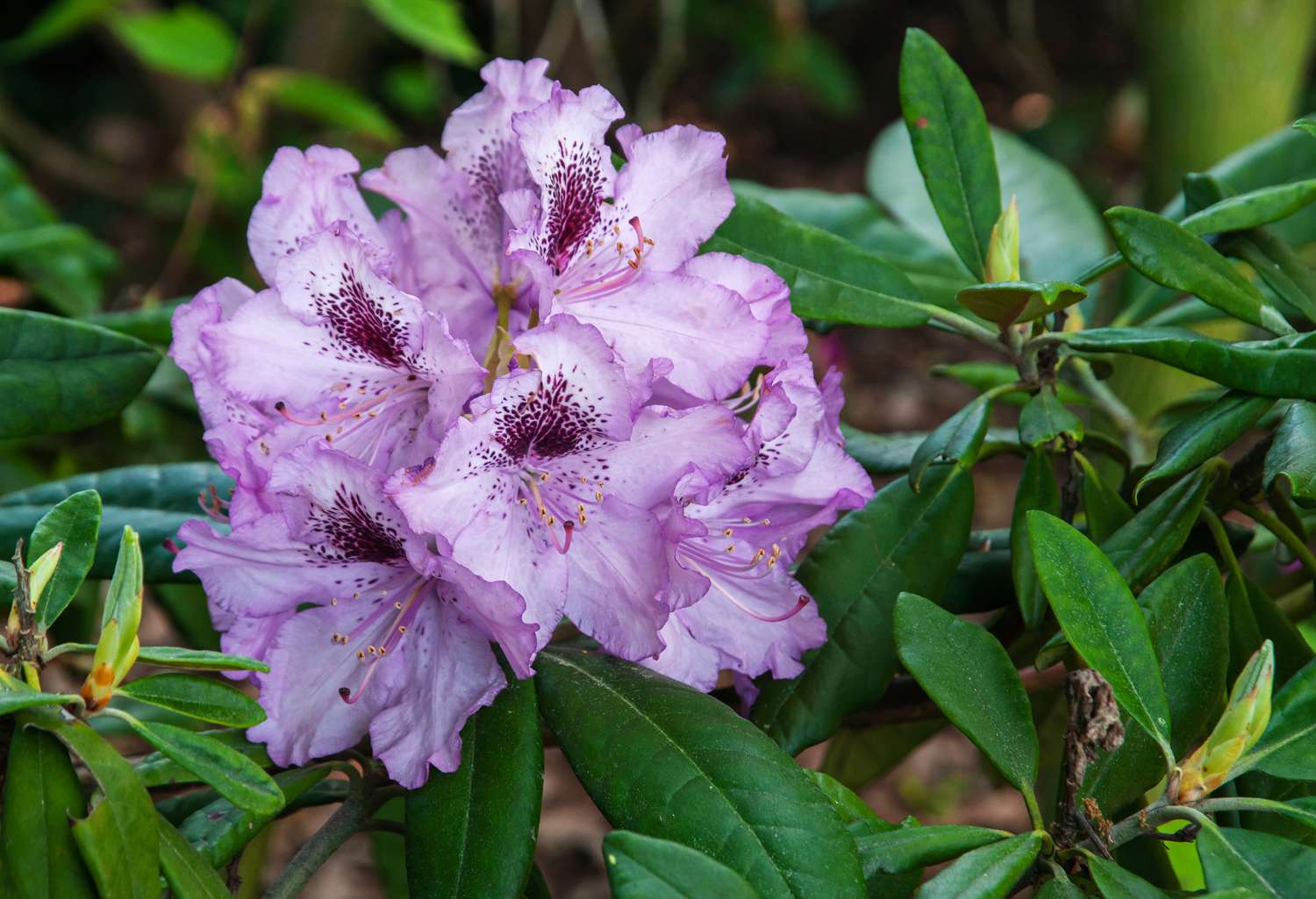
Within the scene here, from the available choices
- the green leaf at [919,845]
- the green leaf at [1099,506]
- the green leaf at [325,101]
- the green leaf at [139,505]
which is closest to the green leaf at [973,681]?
the green leaf at [919,845]

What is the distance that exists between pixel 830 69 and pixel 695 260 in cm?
300

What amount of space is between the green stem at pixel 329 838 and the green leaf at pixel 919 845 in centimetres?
29

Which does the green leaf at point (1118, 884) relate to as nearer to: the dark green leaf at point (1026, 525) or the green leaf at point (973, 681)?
the green leaf at point (973, 681)

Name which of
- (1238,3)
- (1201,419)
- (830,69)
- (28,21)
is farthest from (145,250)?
(1201,419)

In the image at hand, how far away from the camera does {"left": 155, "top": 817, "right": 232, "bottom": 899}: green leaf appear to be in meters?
0.64

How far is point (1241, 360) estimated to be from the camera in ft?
2.35

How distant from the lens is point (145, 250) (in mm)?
3016

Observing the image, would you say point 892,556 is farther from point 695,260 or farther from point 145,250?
point 145,250

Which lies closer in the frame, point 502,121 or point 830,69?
point 502,121

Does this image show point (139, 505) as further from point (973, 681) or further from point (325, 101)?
point (325, 101)

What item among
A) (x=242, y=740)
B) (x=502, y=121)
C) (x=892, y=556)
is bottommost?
(x=242, y=740)

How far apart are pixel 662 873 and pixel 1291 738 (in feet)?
1.14

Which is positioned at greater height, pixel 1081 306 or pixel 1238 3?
pixel 1238 3

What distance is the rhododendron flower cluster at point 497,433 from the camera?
72 centimetres
